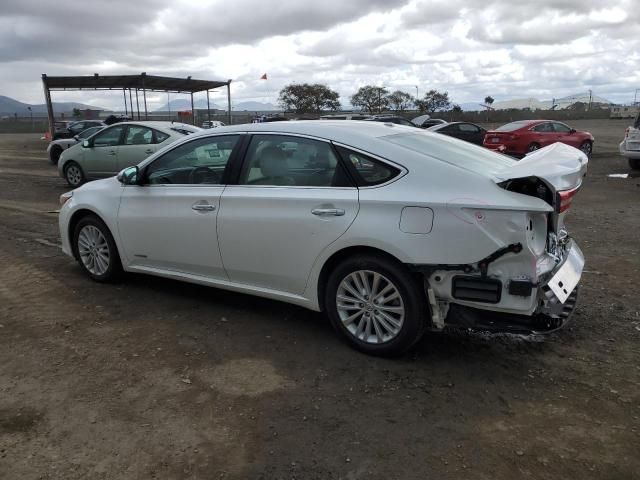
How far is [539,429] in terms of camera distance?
10.0 feet

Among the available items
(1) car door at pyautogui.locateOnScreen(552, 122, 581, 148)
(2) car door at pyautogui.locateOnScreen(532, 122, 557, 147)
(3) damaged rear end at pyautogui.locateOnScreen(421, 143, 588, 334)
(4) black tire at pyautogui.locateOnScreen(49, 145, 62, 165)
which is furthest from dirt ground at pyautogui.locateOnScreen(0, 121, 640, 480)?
(1) car door at pyautogui.locateOnScreen(552, 122, 581, 148)

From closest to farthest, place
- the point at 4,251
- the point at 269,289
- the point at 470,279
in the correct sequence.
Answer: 1. the point at 470,279
2. the point at 269,289
3. the point at 4,251

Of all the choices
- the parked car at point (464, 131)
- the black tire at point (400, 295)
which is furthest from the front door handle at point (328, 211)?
the parked car at point (464, 131)

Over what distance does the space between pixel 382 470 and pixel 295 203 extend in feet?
6.46

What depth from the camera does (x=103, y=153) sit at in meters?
12.1

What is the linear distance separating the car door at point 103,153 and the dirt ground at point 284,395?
722 cm

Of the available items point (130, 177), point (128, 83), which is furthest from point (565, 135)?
point (128, 83)

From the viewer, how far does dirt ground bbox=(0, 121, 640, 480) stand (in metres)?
2.79

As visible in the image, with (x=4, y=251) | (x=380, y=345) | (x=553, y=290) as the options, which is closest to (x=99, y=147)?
(x=4, y=251)

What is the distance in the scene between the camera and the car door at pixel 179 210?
14.7 ft

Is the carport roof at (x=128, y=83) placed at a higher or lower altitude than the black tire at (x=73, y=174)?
higher

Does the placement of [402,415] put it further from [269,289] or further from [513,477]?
[269,289]

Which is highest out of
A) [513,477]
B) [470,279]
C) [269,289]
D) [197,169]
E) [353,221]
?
[197,169]

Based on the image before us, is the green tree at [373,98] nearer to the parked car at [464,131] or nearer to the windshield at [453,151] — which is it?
the parked car at [464,131]
